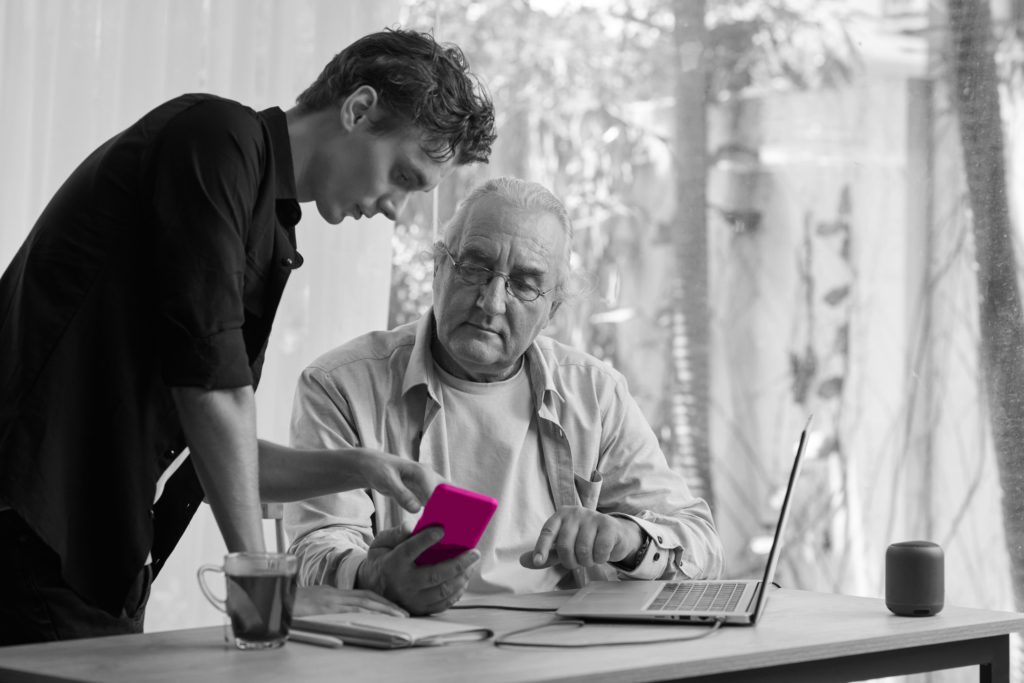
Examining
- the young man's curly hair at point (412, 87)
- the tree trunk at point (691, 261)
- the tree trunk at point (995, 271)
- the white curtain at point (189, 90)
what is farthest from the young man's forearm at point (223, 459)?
the tree trunk at point (691, 261)

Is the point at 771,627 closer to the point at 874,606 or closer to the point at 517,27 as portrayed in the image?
the point at 874,606

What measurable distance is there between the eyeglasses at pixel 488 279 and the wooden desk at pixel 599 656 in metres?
0.66

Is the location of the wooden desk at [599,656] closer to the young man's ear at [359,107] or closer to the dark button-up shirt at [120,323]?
the dark button-up shirt at [120,323]

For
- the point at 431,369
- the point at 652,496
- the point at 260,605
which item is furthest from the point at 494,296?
the point at 260,605

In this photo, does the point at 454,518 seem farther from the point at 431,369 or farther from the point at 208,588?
the point at 431,369

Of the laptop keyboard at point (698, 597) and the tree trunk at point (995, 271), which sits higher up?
the tree trunk at point (995, 271)

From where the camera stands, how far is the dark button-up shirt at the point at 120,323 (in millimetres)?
1495

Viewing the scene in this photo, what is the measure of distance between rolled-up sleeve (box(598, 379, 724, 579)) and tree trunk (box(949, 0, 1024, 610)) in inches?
33.8

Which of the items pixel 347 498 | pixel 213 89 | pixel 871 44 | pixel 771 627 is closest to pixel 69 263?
pixel 347 498

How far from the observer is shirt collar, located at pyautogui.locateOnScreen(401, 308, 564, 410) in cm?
230

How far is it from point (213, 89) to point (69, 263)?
147 centimetres

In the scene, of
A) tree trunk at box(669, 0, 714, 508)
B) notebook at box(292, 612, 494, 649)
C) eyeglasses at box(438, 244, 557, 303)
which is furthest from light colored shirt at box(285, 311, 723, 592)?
tree trunk at box(669, 0, 714, 508)

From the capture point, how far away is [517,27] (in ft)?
12.4

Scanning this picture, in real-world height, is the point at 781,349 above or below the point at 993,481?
above
